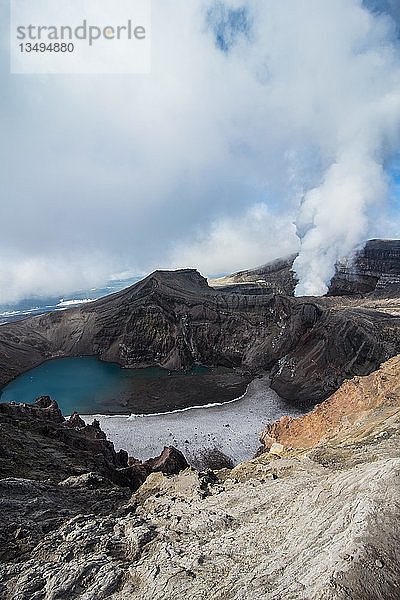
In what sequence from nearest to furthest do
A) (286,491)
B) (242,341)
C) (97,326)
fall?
1. (286,491)
2. (242,341)
3. (97,326)

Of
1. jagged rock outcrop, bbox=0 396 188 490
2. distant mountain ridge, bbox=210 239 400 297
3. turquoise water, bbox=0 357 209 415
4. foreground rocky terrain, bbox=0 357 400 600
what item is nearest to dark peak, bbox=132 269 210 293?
distant mountain ridge, bbox=210 239 400 297

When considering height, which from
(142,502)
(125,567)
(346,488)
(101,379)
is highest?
(346,488)

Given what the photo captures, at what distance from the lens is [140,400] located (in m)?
43.1

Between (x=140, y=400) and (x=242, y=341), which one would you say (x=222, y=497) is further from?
(x=242, y=341)

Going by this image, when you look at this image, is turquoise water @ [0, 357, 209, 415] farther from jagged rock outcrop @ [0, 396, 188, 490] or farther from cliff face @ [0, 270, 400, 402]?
jagged rock outcrop @ [0, 396, 188, 490]

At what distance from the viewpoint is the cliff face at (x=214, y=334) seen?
4512 cm

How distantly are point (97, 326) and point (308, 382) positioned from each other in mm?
39342

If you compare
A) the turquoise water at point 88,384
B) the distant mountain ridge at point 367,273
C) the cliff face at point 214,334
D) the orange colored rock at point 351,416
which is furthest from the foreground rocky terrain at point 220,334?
the orange colored rock at point 351,416

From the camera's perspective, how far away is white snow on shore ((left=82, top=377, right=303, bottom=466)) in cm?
2981

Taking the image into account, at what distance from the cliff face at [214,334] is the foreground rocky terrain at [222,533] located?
30.4m

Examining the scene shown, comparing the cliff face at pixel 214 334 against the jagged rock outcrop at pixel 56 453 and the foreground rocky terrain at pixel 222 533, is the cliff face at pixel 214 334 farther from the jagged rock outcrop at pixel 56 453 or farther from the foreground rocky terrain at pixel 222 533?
the foreground rocky terrain at pixel 222 533

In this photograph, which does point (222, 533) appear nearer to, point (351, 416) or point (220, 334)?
point (351, 416)

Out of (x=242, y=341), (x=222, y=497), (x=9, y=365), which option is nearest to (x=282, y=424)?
(x=222, y=497)

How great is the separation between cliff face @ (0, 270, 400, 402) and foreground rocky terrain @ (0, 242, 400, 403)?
0.15 meters
